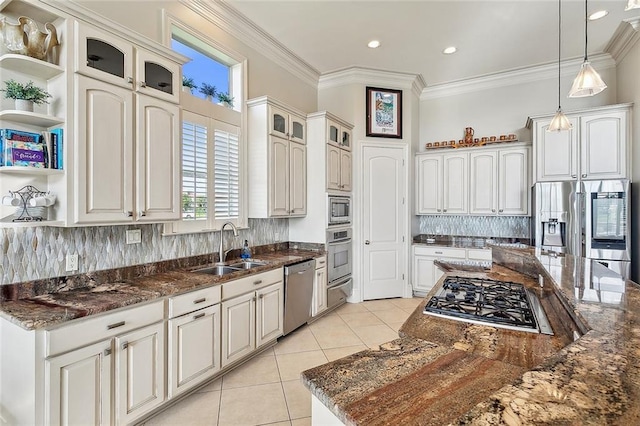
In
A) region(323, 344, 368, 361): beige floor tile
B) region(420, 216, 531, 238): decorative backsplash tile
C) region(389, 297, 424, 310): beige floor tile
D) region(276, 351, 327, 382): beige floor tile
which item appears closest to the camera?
region(276, 351, 327, 382): beige floor tile

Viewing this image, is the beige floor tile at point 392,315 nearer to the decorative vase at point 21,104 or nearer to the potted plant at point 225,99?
the potted plant at point 225,99

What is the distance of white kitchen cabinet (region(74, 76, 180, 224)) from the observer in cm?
199

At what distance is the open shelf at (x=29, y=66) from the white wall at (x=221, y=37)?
757 mm

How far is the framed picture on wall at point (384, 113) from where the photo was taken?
4.95 m

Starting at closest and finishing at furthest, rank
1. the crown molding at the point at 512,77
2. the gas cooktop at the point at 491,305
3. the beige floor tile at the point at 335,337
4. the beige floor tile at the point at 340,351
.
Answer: the gas cooktop at the point at 491,305, the beige floor tile at the point at 340,351, the beige floor tile at the point at 335,337, the crown molding at the point at 512,77

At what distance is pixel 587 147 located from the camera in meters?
3.91

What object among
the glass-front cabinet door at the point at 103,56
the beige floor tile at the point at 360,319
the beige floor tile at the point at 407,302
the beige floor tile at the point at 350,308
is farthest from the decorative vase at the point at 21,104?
the beige floor tile at the point at 407,302

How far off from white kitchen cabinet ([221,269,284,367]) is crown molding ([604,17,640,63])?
4690 mm

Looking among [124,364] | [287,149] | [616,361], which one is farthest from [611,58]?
[124,364]

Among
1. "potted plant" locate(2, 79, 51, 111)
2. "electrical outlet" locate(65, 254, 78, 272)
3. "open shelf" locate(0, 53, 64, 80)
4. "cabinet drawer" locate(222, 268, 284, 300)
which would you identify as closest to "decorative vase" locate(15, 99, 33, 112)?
"potted plant" locate(2, 79, 51, 111)

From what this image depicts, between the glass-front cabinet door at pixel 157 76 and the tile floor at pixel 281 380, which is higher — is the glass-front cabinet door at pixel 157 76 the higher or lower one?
the higher one

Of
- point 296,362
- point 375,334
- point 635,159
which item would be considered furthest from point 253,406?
point 635,159

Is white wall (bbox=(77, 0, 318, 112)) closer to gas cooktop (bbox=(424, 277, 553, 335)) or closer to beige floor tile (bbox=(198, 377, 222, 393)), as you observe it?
beige floor tile (bbox=(198, 377, 222, 393))

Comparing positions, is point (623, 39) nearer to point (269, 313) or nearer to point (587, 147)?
point (587, 147)
